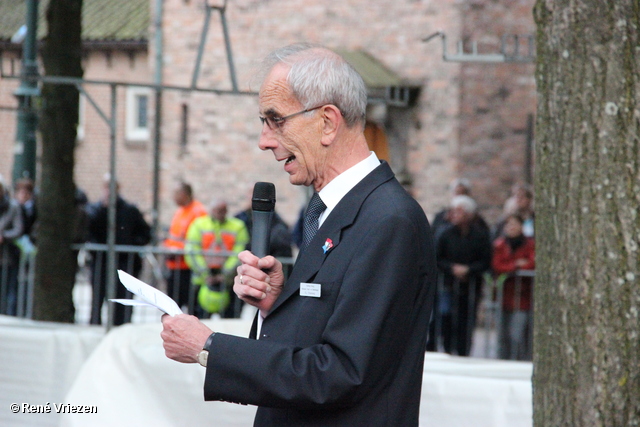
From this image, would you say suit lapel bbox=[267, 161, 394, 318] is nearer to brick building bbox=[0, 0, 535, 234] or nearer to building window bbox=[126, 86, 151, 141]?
brick building bbox=[0, 0, 535, 234]

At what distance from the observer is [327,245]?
2.35 m

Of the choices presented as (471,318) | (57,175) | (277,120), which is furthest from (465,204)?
(277,120)

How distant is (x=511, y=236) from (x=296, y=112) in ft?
22.9

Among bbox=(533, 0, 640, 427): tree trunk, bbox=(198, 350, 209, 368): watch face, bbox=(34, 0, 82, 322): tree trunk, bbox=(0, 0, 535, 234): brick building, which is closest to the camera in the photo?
bbox=(198, 350, 209, 368): watch face

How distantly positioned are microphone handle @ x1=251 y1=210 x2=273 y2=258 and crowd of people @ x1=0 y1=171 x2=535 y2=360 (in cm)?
639

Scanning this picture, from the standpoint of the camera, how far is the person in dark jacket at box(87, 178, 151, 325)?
925 cm

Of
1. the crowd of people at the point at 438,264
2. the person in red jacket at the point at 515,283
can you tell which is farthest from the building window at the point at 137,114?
the person in red jacket at the point at 515,283

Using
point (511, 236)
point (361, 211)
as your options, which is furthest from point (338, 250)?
point (511, 236)

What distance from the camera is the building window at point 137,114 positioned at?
22278 mm

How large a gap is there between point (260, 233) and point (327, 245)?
0.26 m

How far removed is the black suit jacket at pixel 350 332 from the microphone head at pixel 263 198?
0.94ft

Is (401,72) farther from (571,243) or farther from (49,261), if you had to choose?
(571,243)
